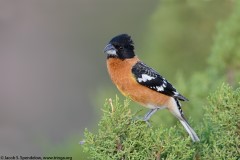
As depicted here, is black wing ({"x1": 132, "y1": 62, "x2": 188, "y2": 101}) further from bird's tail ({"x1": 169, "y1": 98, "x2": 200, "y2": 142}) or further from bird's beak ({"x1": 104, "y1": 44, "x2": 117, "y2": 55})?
bird's beak ({"x1": 104, "y1": 44, "x2": 117, "y2": 55})

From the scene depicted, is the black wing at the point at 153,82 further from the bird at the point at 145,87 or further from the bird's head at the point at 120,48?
the bird's head at the point at 120,48

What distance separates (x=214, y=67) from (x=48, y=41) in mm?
5654

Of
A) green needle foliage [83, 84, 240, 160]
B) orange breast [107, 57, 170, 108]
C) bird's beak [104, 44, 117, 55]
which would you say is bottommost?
green needle foliage [83, 84, 240, 160]

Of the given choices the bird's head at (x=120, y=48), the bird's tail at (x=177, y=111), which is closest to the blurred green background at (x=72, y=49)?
the bird's head at (x=120, y=48)

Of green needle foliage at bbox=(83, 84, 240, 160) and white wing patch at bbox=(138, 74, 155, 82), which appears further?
white wing patch at bbox=(138, 74, 155, 82)

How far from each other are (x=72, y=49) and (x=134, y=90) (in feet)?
20.4

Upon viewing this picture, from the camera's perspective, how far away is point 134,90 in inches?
173

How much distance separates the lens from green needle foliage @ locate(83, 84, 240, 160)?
9.89 feet

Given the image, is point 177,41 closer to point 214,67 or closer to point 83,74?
point 214,67

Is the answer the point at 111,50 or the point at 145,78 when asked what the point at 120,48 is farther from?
the point at 145,78

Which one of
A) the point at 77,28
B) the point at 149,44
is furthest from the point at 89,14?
the point at 149,44

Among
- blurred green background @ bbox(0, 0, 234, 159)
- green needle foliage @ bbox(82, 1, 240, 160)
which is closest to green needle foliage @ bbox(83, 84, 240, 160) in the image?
green needle foliage @ bbox(82, 1, 240, 160)

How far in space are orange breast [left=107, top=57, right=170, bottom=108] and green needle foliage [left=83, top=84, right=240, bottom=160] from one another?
48.8 inches

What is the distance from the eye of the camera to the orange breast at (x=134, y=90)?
4391mm
